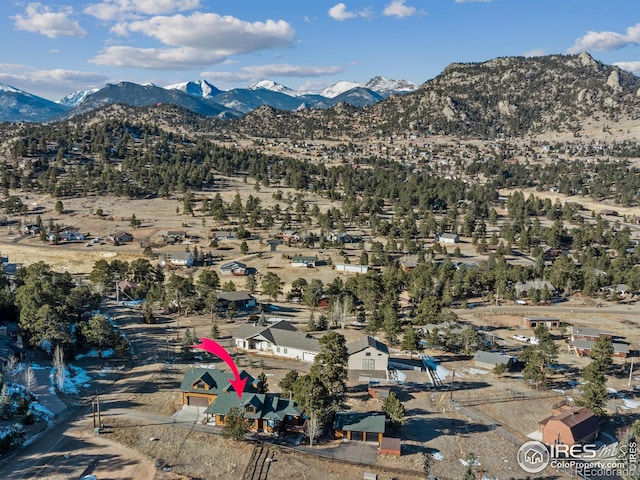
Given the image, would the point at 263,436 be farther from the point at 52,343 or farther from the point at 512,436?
the point at 52,343

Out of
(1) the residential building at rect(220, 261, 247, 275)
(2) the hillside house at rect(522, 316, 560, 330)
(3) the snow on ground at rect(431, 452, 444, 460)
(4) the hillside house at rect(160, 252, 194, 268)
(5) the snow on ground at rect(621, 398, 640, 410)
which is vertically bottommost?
(3) the snow on ground at rect(431, 452, 444, 460)

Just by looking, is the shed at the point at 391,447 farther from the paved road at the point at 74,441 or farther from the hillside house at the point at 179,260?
the hillside house at the point at 179,260

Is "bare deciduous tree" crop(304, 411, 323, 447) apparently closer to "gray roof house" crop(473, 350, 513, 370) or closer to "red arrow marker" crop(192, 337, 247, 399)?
"red arrow marker" crop(192, 337, 247, 399)

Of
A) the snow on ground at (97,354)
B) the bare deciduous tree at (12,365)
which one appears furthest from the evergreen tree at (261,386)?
the bare deciduous tree at (12,365)

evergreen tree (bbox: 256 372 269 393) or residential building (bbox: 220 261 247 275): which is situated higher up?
residential building (bbox: 220 261 247 275)

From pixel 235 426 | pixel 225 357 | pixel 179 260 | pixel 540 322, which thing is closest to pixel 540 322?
pixel 540 322

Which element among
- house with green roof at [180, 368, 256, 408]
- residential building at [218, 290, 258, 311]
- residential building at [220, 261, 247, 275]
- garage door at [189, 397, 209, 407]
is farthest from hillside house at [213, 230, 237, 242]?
garage door at [189, 397, 209, 407]

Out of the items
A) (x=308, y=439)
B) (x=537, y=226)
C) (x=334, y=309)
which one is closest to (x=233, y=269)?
(x=334, y=309)
